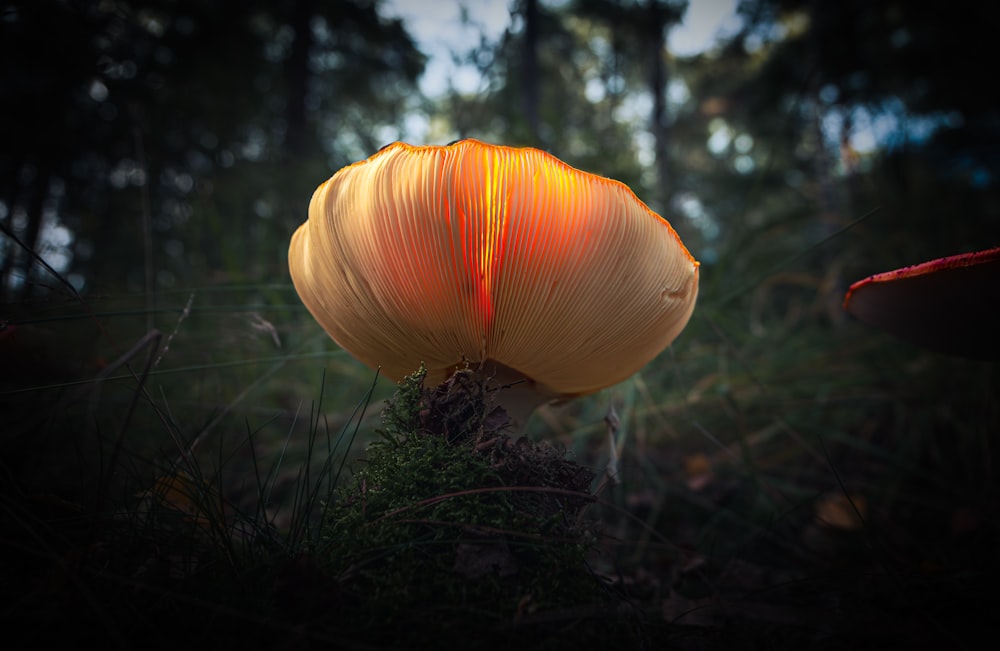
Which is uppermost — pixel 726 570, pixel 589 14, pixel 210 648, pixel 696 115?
pixel 589 14

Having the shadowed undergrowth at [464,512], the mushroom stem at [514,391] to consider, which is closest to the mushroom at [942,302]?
the shadowed undergrowth at [464,512]

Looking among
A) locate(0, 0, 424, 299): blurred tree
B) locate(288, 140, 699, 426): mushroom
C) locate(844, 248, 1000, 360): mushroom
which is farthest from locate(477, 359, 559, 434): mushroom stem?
locate(0, 0, 424, 299): blurred tree

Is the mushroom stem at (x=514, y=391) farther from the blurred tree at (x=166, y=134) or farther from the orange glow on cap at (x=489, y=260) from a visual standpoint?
the blurred tree at (x=166, y=134)

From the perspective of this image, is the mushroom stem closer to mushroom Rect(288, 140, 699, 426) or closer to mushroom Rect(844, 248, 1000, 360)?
mushroom Rect(288, 140, 699, 426)

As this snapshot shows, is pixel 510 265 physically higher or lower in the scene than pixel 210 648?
higher

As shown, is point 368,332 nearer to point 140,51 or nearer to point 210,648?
point 210,648

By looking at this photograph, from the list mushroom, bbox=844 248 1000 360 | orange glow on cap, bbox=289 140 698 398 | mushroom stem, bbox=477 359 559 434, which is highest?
orange glow on cap, bbox=289 140 698 398

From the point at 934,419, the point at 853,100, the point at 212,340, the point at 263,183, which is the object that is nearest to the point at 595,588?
the point at 212,340
